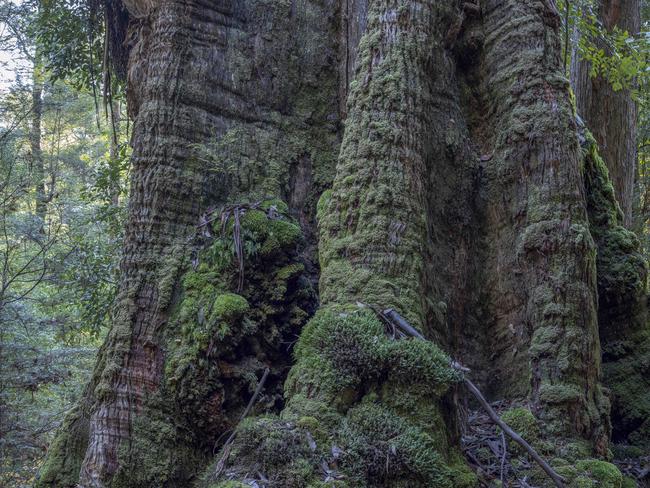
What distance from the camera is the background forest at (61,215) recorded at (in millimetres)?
7426

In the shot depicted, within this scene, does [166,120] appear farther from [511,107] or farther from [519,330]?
[519,330]

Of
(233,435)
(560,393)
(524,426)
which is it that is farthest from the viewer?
(560,393)

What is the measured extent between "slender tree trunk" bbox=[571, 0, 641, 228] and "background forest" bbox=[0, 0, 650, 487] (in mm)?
237

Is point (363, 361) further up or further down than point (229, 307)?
further down

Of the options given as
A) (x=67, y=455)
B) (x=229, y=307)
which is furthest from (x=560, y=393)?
(x=67, y=455)

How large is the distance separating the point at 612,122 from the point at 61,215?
28.7 feet

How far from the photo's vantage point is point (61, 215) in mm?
10305

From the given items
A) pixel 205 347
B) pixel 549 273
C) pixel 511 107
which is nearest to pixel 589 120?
pixel 511 107

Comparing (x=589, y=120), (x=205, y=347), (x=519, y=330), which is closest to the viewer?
(x=205, y=347)

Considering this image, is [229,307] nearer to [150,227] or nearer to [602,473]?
[150,227]

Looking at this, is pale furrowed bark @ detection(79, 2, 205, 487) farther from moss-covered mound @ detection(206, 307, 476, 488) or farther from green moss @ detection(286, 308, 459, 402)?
green moss @ detection(286, 308, 459, 402)

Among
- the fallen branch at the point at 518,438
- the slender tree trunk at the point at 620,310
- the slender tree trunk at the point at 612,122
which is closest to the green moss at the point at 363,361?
the fallen branch at the point at 518,438

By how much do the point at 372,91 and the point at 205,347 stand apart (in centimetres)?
203

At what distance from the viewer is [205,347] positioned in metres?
3.87
